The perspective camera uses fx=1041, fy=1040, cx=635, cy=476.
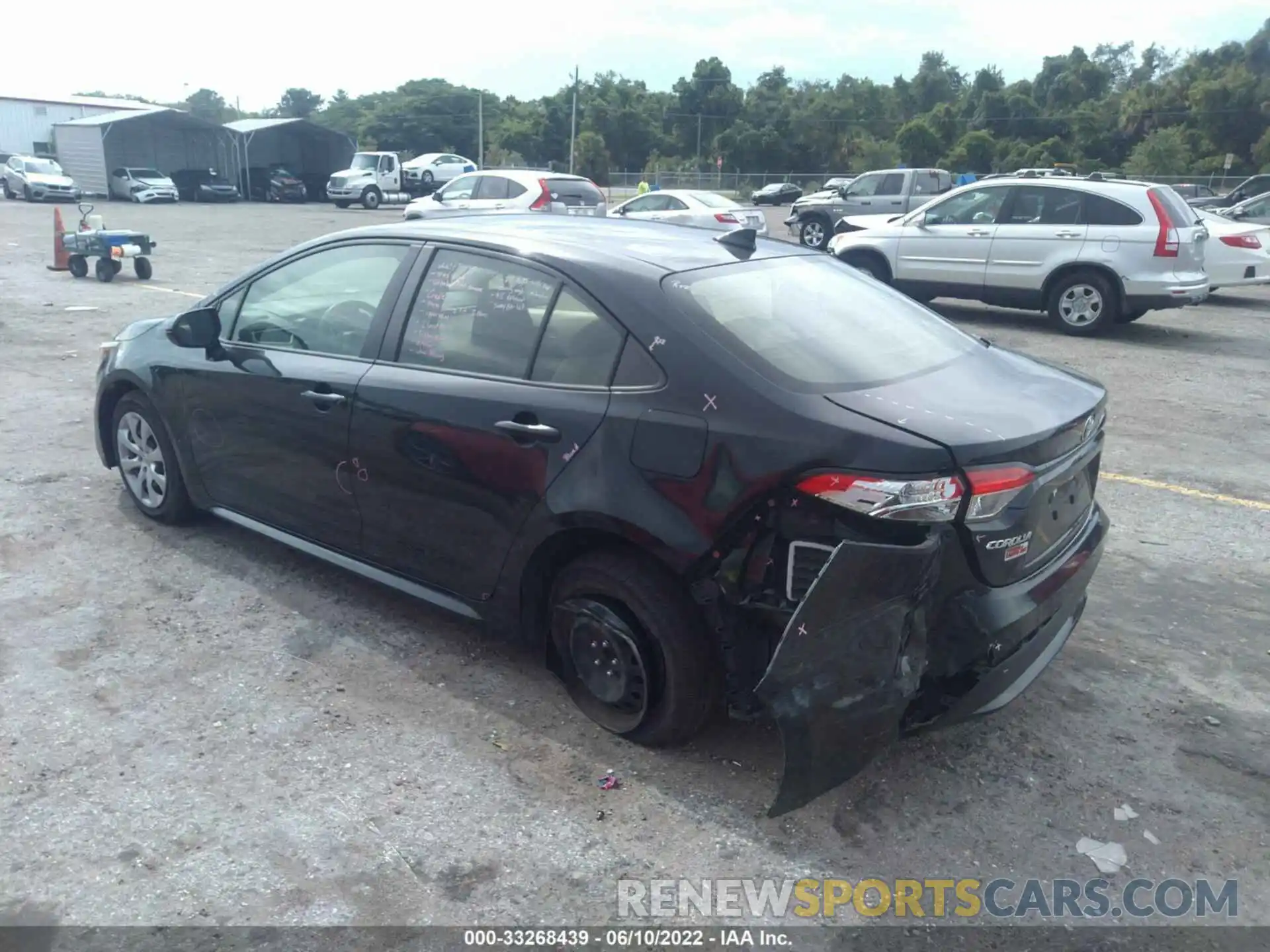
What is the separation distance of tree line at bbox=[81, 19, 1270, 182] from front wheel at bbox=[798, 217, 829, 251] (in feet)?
124

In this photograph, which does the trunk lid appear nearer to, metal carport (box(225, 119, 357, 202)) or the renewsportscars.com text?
the renewsportscars.com text

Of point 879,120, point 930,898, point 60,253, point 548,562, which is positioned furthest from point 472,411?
point 879,120

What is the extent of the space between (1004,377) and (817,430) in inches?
39.1

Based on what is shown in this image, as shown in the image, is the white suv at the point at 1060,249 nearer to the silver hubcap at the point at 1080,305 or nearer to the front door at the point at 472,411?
the silver hubcap at the point at 1080,305

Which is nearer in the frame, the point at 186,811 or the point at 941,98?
the point at 186,811

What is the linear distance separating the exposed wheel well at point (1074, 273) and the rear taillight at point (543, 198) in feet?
37.3

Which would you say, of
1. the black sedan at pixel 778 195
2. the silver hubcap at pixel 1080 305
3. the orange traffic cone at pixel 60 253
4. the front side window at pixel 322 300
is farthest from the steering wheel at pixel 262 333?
the black sedan at pixel 778 195

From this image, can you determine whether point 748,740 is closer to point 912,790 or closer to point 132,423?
point 912,790

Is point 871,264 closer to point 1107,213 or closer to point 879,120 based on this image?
point 1107,213

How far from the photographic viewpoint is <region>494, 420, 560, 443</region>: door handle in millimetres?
3408

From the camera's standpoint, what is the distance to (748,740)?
140 inches

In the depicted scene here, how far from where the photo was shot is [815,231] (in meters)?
23.7

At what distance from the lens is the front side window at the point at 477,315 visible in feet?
11.9

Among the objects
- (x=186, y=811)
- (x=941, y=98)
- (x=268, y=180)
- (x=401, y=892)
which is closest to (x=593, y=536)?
(x=401, y=892)
